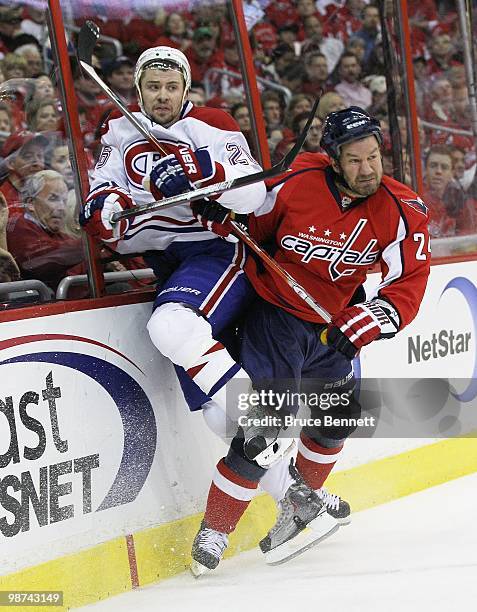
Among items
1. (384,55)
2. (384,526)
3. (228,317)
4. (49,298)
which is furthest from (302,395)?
(384,55)

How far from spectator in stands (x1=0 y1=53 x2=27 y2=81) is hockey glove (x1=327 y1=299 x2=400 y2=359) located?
1.26 meters

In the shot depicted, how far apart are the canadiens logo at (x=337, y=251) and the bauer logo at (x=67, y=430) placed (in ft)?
2.05

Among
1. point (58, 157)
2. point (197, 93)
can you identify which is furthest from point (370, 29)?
point (58, 157)

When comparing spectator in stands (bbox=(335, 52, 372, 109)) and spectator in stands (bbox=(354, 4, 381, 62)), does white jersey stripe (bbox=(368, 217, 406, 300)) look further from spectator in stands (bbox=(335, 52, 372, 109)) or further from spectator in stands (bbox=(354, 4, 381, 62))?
spectator in stands (bbox=(354, 4, 381, 62))

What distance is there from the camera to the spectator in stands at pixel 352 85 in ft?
15.3

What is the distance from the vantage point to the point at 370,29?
4.65 meters

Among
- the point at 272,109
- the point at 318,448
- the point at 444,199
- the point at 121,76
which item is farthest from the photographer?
the point at 444,199

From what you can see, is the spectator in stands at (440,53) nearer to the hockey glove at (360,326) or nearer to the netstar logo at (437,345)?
the netstar logo at (437,345)

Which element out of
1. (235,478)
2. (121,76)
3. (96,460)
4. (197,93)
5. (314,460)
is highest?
(121,76)

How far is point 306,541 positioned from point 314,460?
11.3 inches

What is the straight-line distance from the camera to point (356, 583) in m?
3.16

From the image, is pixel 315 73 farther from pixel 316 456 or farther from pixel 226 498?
pixel 226 498

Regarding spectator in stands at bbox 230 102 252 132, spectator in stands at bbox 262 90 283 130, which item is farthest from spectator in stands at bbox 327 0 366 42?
spectator in stands at bbox 230 102 252 132

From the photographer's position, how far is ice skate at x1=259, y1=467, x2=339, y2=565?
11.4 ft
